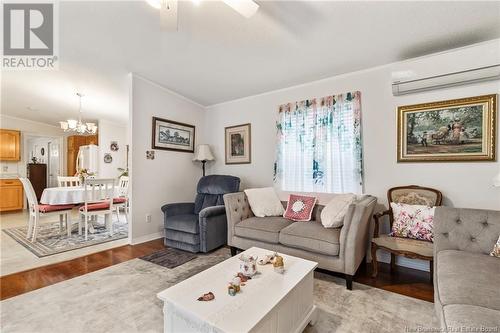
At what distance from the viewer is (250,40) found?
94.2 inches

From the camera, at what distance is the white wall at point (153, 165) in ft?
11.1

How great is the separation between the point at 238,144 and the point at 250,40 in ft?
6.41

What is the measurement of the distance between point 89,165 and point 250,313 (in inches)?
264

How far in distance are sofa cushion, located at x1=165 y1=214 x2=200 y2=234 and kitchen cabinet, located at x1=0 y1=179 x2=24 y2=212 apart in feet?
18.2

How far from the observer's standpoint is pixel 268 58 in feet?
8.96

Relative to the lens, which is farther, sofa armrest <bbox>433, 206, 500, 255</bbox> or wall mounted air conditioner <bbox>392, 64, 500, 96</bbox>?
wall mounted air conditioner <bbox>392, 64, 500, 96</bbox>

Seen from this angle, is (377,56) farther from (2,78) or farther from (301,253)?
(2,78)

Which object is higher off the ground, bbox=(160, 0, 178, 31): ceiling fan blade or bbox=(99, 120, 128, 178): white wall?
bbox=(160, 0, 178, 31): ceiling fan blade

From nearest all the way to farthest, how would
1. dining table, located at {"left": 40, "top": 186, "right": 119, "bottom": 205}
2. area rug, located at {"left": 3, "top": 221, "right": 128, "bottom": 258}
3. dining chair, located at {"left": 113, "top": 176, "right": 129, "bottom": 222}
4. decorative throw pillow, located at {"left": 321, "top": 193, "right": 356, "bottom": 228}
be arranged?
decorative throw pillow, located at {"left": 321, "top": 193, "right": 356, "bottom": 228}, area rug, located at {"left": 3, "top": 221, "right": 128, "bottom": 258}, dining table, located at {"left": 40, "top": 186, "right": 119, "bottom": 205}, dining chair, located at {"left": 113, "top": 176, "right": 129, "bottom": 222}

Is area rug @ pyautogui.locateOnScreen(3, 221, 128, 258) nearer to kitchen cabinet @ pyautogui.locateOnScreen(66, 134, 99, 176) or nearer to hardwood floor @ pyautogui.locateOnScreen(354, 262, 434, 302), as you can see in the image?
kitchen cabinet @ pyautogui.locateOnScreen(66, 134, 99, 176)

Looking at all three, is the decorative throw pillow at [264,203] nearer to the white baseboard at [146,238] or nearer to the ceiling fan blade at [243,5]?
the white baseboard at [146,238]

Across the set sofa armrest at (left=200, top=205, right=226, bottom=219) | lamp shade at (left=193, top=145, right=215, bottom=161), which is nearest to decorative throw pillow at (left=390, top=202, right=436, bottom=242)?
sofa armrest at (left=200, top=205, right=226, bottom=219)

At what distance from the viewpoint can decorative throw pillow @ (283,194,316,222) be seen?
2.84 m

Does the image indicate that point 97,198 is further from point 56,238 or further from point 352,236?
point 352,236
